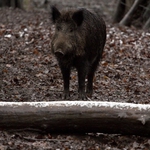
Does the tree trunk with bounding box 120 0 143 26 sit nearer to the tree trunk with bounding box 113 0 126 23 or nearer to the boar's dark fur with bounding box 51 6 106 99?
the tree trunk with bounding box 113 0 126 23

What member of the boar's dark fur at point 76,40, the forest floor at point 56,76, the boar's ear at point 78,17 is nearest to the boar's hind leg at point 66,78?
the boar's dark fur at point 76,40

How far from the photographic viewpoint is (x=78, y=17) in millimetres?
8242

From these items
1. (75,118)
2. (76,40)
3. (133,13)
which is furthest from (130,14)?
(75,118)

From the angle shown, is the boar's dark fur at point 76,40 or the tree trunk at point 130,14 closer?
the boar's dark fur at point 76,40

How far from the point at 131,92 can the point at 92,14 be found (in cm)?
187

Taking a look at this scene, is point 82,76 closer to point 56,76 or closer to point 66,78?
point 66,78

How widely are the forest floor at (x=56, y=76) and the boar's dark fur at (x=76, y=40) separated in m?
0.76

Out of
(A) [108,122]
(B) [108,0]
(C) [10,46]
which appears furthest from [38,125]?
(B) [108,0]

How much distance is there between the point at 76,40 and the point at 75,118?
2039 millimetres

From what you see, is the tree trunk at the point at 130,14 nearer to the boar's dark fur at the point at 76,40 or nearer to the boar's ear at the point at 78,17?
the boar's dark fur at the point at 76,40

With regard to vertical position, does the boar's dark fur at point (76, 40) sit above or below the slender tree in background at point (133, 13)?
above

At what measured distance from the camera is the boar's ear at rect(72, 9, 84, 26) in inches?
322

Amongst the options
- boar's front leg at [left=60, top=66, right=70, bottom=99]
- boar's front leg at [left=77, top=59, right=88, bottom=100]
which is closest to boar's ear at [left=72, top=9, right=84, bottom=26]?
boar's front leg at [left=77, top=59, right=88, bottom=100]

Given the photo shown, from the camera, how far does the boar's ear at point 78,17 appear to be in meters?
8.17
